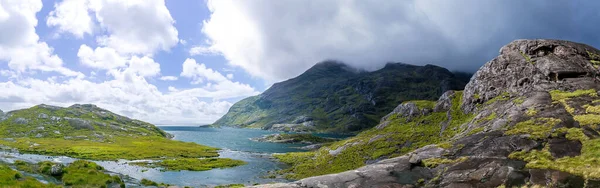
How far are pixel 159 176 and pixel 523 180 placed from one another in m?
93.5

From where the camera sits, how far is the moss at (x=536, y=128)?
47.3 metres

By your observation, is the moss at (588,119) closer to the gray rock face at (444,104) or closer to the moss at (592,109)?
the moss at (592,109)

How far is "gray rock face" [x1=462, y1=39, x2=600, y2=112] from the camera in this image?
69.4m

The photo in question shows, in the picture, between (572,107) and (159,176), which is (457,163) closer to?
(572,107)

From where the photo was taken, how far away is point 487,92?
86.1 meters

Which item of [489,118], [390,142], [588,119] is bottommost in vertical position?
[390,142]

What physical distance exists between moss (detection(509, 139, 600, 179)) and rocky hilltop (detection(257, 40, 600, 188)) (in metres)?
0.09

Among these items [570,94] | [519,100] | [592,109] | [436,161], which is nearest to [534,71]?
[519,100]

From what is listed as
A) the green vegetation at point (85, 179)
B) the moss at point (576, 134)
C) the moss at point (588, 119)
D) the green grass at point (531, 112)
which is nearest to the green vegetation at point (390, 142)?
the green grass at point (531, 112)

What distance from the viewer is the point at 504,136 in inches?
1988

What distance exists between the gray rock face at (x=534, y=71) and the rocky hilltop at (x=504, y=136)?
0.18 metres

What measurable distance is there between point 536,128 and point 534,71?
35.3 metres

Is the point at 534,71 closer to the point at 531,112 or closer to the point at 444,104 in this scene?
the point at 531,112

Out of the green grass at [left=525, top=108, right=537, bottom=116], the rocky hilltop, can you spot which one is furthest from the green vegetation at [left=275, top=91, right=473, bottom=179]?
the green grass at [left=525, top=108, right=537, bottom=116]
